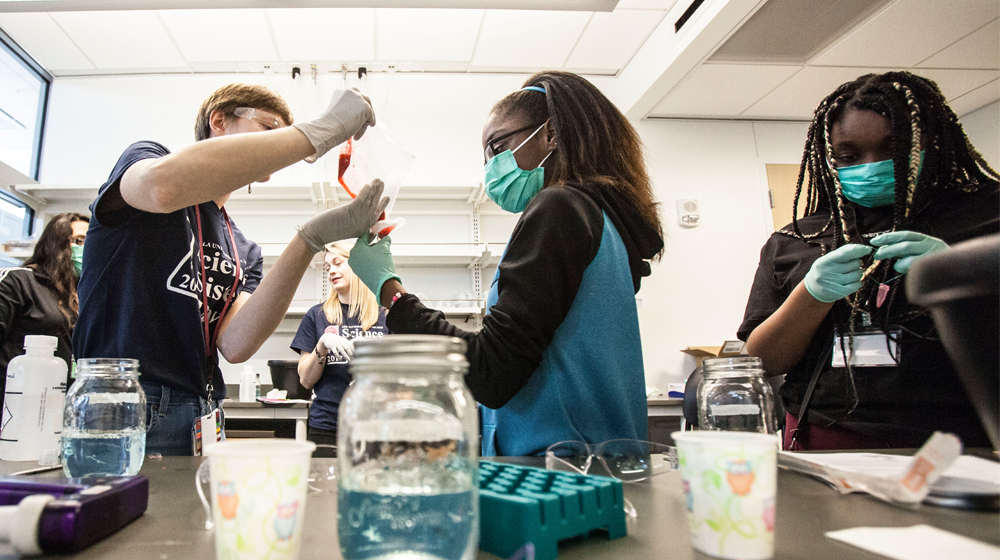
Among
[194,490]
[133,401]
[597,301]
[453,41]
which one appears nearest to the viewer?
[194,490]

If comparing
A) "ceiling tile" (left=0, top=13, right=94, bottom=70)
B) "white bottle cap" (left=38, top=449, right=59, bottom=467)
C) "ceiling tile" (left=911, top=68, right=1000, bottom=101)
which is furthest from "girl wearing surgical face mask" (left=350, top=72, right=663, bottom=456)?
"ceiling tile" (left=0, top=13, right=94, bottom=70)

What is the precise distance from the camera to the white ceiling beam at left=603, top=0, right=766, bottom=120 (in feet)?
9.57

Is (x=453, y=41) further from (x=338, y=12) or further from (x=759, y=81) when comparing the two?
(x=759, y=81)

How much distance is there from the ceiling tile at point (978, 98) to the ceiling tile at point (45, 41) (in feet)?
20.0

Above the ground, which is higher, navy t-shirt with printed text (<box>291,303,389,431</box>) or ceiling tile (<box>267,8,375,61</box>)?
ceiling tile (<box>267,8,375,61</box>)

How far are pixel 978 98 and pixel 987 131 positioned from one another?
0.83ft

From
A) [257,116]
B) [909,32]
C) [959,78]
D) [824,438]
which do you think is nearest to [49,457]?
[257,116]

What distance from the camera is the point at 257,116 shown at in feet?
4.50

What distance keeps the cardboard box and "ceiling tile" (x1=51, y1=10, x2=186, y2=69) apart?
4203mm

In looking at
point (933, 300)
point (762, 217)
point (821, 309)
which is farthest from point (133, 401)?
point (762, 217)

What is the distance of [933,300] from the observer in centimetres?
37

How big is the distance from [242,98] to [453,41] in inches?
110

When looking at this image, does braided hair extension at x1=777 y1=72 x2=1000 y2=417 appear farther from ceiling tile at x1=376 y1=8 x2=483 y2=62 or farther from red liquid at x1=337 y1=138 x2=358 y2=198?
ceiling tile at x1=376 y1=8 x2=483 y2=62

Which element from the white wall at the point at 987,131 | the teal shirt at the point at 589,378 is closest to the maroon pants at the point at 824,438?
the teal shirt at the point at 589,378
